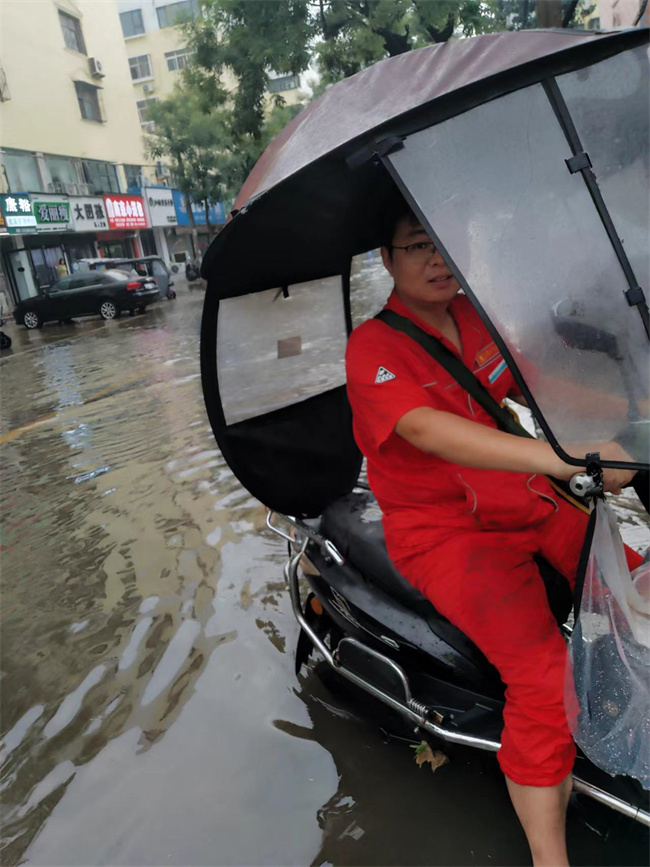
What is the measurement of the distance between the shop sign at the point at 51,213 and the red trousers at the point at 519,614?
90.8 feet

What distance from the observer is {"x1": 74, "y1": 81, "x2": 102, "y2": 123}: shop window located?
2970 centimetres

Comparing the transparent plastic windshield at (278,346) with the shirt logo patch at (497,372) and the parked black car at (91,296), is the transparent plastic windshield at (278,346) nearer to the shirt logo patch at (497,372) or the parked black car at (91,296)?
the shirt logo patch at (497,372)

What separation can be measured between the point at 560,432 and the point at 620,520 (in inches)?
101

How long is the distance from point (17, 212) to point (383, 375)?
87.6 ft

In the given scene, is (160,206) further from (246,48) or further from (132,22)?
(246,48)

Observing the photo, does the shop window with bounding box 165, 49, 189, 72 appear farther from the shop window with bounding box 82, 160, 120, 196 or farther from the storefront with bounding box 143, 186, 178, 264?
the shop window with bounding box 82, 160, 120, 196

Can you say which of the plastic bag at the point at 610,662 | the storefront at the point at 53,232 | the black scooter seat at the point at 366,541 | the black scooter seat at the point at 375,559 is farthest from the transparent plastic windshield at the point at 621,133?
the storefront at the point at 53,232

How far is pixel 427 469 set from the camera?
197 centimetres

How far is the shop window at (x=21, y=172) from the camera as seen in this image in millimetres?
24969

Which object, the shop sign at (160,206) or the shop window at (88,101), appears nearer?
the shop window at (88,101)

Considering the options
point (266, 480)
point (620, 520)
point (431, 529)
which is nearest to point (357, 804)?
A: point (431, 529)

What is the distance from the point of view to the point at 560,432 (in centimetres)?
141

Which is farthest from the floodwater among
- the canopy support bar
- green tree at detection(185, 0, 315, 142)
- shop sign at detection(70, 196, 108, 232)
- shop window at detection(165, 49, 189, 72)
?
shop window at detection(165, 49, 189, 72)

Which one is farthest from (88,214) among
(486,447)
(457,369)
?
(486,447)
